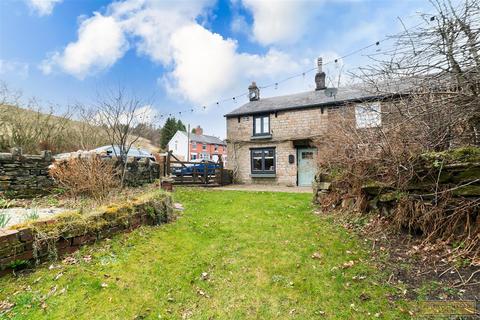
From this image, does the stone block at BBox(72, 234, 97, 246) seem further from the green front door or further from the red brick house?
the red brick house

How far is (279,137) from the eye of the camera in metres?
15.3

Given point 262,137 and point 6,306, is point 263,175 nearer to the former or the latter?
point 262,137

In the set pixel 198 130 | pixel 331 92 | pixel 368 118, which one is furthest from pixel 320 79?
pixel 198 130

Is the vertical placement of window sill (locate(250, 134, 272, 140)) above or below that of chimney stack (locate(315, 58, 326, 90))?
below

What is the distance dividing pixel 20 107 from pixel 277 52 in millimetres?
15638

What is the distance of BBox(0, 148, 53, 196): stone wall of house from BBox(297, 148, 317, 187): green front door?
40.2 ft

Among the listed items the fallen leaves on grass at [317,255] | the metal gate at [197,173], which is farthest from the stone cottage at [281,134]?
the fallen leaves on grass at [317,255]

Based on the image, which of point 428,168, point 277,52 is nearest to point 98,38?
point 277,52

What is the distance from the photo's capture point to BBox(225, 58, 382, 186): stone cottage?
46.9 ft

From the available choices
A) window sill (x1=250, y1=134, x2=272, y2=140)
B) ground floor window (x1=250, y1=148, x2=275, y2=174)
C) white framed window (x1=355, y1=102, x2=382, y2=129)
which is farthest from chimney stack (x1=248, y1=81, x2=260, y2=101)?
white framed window (x1=355, y1=102, x2=382, y2=129)

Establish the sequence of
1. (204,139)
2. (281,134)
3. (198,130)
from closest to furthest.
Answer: (281,134) < (204,139) < (198,130)

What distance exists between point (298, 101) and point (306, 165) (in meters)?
4.25

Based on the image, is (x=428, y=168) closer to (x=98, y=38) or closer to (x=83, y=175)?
(x=83, y=175)

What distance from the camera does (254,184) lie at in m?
15.8
